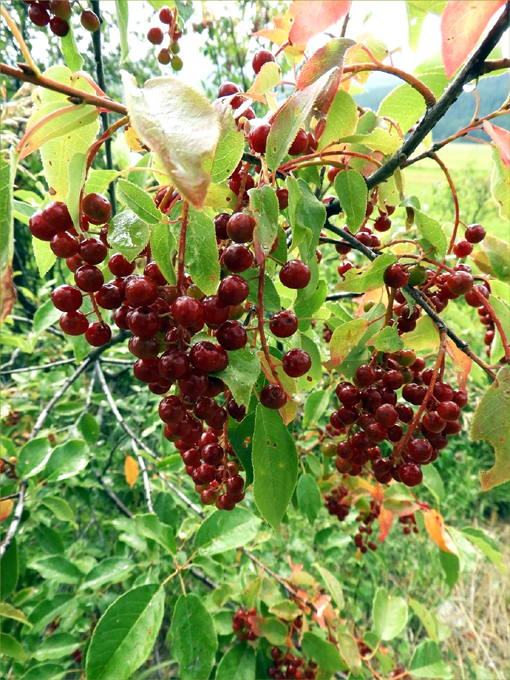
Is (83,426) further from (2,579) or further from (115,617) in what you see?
(115,617)

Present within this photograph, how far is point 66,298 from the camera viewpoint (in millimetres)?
434

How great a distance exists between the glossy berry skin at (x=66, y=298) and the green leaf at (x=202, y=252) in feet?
0.51

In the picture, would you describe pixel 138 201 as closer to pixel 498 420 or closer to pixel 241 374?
pixel 241 374

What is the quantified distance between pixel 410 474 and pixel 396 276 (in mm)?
253

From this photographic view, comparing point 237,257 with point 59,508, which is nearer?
point 237,257

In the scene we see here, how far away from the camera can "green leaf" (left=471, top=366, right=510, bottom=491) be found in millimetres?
453

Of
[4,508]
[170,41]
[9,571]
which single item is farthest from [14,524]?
[170,41]

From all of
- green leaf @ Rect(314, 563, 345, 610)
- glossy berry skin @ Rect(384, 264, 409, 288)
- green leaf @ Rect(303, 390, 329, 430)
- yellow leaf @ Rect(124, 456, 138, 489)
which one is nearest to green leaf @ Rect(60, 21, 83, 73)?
glossy berry skin @ Rect(384, 264, 409, 288)

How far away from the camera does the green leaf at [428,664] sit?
3.19ft

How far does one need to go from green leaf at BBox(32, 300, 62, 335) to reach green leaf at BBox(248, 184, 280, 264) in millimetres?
793

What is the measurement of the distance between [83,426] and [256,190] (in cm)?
102

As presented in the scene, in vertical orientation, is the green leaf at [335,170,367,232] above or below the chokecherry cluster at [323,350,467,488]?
above

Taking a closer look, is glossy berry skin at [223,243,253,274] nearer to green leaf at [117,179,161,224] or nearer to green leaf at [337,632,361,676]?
green leaf at [117,179,161,224]

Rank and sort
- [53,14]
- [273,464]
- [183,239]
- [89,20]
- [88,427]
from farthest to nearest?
1. [88,427]
2. [89,20]
3. [53,14]
4. [273,464]
5. [183,239]
